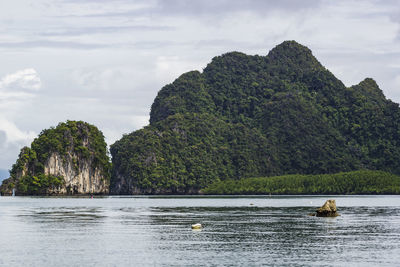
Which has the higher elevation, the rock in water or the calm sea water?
the rock in water

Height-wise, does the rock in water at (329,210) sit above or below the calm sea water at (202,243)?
above

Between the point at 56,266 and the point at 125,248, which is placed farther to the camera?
the point at 125,248

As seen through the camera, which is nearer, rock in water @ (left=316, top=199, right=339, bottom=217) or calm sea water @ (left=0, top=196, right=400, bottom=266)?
calm sea water @ (left=0, top=196, right=400, bottom=266)

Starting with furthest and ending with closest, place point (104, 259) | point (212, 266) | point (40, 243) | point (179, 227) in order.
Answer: point (179, 227)
point (40, 243)
point (104, 259)
point (212, 266)

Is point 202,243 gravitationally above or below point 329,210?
below

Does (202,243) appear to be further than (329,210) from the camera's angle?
No

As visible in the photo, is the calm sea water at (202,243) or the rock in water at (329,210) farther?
the rock in water at (329,210)

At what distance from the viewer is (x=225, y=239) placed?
50.5 m

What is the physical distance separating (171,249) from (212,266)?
8647 mm

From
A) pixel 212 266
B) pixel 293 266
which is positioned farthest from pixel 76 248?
pixel 293 266

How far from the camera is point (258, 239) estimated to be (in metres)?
50.3

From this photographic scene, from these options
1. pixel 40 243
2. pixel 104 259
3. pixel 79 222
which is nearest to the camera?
pixel 104 259

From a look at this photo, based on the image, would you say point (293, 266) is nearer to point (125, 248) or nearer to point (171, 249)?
point (171, 249)

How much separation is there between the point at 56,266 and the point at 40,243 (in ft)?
39.0
